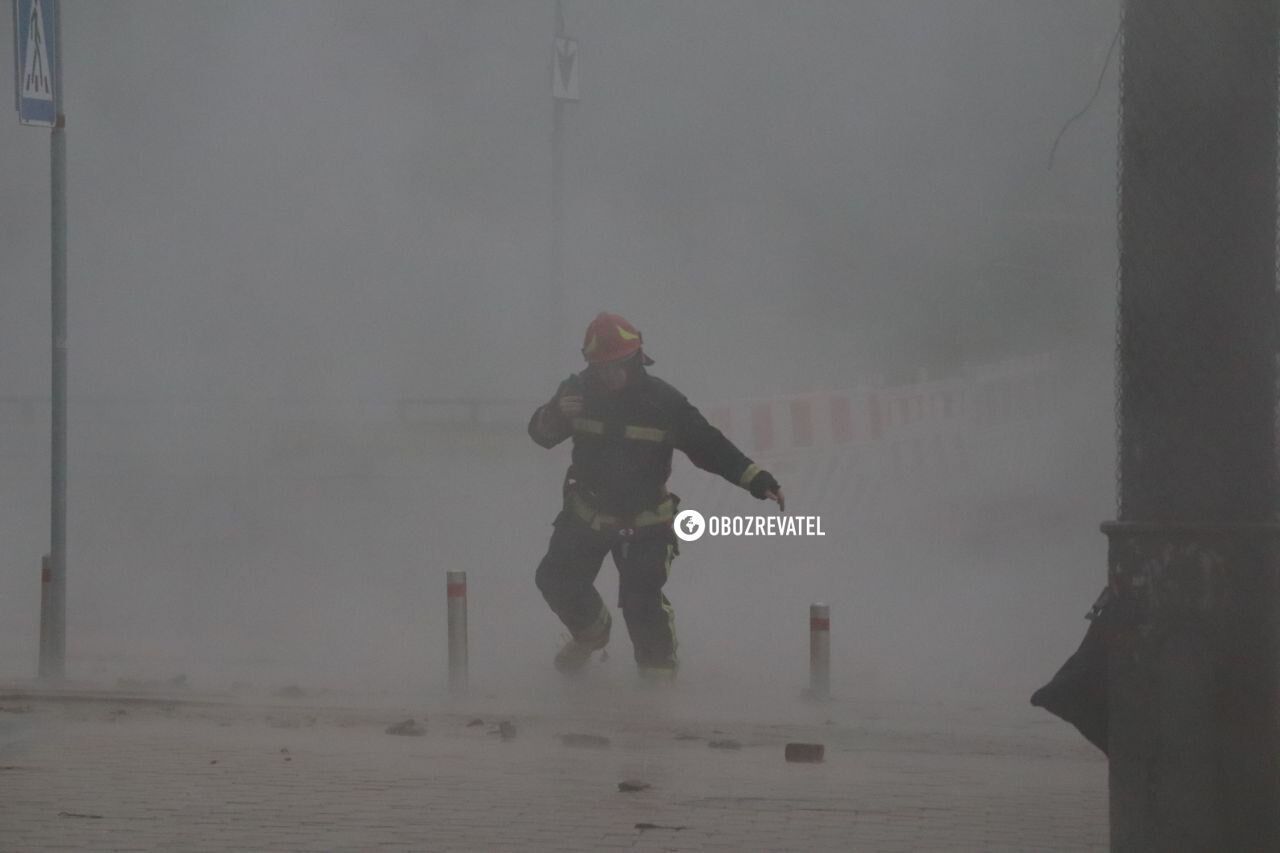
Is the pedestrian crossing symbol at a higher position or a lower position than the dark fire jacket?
higher

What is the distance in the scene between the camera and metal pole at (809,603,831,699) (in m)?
6.24

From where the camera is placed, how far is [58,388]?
6590 mm

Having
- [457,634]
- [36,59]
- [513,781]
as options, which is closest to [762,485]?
[457,634]

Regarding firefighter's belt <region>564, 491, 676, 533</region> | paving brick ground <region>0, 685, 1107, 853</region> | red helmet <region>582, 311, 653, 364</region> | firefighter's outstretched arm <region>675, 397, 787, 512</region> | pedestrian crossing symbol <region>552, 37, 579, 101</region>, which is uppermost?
pedestrian crossing symbol <region>552, 37, 579, 101</region>

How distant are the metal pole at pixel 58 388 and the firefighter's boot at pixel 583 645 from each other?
A: 177 cm

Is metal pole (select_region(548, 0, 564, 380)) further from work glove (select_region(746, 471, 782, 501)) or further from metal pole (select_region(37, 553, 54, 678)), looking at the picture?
work glove (select_region(746, 471, 782, 501))

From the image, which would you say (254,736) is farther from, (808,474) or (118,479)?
(118,479)

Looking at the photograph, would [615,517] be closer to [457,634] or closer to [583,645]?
[583,645]

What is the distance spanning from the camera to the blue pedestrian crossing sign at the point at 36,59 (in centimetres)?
637

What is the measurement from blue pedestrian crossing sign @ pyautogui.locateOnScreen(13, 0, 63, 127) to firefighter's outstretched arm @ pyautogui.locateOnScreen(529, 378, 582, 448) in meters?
2.06

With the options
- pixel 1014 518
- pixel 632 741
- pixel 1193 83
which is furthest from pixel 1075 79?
pixel 1193 83

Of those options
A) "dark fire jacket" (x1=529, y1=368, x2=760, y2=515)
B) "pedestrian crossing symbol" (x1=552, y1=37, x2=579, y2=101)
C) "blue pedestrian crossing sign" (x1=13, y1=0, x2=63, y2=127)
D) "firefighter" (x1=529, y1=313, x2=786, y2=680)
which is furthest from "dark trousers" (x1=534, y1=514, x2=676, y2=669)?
"pedestrian crossing symbol" (x1=552, y1=37, x2=579, y2=101)

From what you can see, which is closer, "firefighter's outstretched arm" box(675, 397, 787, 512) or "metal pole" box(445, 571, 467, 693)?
"firefighter's outstretched arm" box(675, 397, 787, 512)

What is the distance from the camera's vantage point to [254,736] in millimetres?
5141
